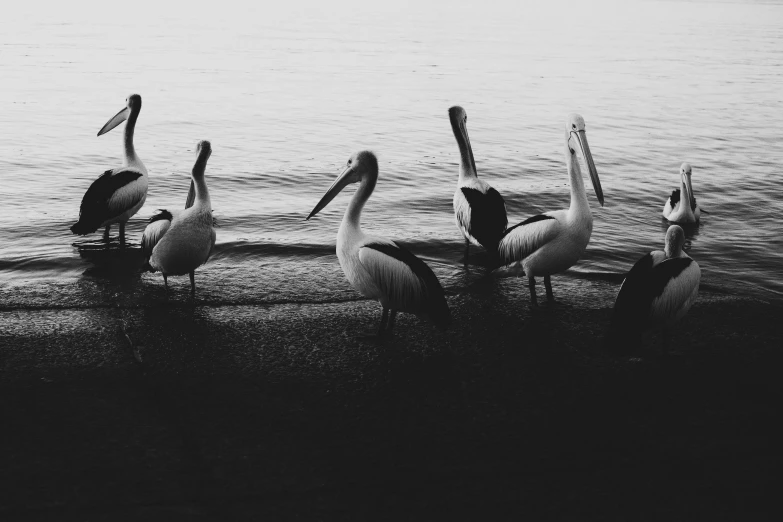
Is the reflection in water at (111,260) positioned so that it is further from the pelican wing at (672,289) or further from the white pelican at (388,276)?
the pelican wing at (672,289)

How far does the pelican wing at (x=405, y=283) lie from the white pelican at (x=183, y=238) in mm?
1543

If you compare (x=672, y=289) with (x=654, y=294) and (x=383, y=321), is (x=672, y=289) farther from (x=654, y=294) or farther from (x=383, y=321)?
(x=383, y=321)

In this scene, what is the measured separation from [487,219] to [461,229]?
48cm

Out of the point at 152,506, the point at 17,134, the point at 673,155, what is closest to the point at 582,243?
the point at 152,506

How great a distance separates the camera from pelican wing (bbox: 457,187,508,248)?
7.41m

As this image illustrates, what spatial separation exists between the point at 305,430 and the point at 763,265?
20.5 ft

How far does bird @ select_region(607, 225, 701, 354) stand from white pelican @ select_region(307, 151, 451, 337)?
112cm

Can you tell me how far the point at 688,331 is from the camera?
577 cm

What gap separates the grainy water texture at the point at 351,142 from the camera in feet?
26.8

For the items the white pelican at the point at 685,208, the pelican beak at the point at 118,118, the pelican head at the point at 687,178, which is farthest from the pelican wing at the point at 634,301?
the pelican beak at the point at 118,118

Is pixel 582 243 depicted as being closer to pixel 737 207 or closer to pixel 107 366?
pixel 107 366

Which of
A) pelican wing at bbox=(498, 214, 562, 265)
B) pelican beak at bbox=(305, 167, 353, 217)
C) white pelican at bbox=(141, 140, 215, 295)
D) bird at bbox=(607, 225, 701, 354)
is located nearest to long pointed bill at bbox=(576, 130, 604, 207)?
pelican wing at bbox=(498, 214, 562, 265)

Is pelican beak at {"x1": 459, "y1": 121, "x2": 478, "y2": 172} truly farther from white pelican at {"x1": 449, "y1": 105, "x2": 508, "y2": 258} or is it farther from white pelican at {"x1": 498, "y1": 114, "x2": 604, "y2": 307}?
white pelican at {"x1": 498, "y1": 114, "x2": 604, "y2": 307}

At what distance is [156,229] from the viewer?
6598mm
